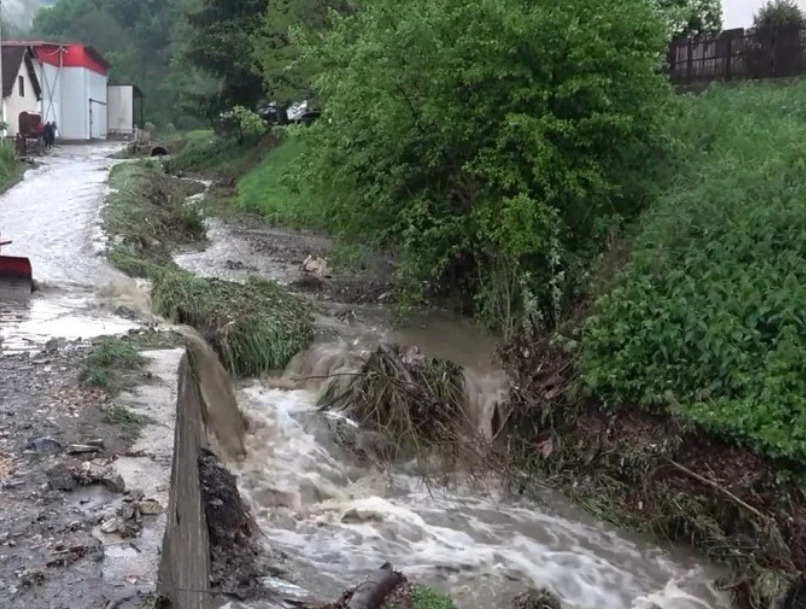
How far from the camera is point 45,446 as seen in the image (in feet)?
20.4

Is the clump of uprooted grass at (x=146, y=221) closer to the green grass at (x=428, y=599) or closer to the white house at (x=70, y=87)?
the green grass at (x=428, y=599)

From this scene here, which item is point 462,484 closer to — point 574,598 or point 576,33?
point 574,598

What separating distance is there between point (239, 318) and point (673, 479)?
5.56m

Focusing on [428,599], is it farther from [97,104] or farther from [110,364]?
[97,104]

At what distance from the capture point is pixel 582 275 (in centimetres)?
1152

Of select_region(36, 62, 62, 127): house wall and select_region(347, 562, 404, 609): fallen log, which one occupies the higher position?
select_region(36, 62, 62, 127): house wall

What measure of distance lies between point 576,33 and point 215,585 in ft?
26.1

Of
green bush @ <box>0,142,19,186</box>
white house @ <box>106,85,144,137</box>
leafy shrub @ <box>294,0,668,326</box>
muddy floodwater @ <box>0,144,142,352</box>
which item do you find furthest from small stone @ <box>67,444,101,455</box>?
white house @ <box>106,85,144,137</box>

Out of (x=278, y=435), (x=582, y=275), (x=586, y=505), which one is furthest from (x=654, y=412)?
(x=278, y=435)

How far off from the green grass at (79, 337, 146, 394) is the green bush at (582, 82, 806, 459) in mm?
4387

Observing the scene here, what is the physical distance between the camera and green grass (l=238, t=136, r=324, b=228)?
22.0 metres

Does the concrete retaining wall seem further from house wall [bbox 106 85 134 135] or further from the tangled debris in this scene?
house wall [bbox 106 85 134 135]

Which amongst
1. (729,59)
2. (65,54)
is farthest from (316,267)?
(65,54)

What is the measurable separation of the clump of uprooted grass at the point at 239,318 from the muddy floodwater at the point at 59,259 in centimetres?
86
